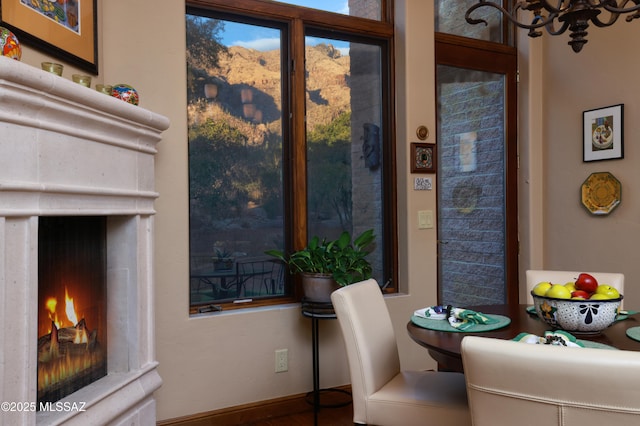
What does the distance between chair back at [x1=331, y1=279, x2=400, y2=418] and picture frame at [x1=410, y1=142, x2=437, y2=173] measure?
1.39m

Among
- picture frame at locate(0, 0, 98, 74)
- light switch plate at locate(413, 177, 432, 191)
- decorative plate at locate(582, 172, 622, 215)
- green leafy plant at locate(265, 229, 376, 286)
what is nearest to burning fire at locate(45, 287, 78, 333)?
picture frame at locate(0, 0, 98, 74)

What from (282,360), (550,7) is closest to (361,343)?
(282,360)

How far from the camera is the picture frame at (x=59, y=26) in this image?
5.66ft

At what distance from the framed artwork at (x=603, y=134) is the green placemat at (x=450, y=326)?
197 centimetres

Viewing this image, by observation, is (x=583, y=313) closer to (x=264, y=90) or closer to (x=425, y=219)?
(x=425, y=219)

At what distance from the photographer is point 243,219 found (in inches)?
112

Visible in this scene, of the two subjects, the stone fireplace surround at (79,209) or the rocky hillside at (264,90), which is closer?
the stone fireplace surround at (79,209)

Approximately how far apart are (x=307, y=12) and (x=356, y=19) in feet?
1.13

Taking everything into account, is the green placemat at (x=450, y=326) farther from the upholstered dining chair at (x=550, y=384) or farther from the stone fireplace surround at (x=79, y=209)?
the stone fireplace surround at (x=79, y=209)

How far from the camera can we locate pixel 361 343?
1.79 m

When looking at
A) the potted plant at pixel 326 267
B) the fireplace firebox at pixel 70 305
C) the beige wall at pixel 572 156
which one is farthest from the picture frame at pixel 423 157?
the fireplace firebox at pixel 70 305

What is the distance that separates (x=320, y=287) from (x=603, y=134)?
2.21m

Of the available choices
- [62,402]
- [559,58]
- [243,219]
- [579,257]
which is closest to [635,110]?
[559,58]

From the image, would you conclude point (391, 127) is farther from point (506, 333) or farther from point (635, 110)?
point (506, 333)
